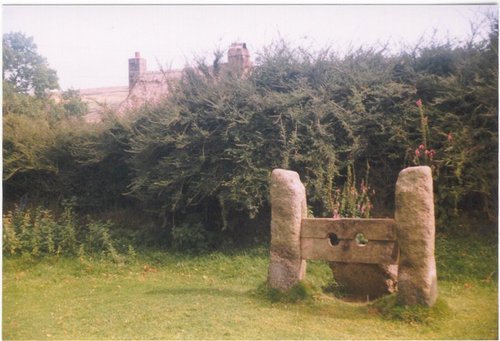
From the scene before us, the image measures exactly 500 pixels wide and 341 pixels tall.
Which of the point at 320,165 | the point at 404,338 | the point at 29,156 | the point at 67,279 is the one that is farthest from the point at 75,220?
the point at 404,338

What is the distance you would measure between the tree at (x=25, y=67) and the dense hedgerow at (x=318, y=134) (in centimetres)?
239

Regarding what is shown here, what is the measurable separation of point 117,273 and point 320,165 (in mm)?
4900

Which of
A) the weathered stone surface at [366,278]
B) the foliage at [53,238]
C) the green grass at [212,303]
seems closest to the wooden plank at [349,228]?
the weathered stone surface at [366,278]

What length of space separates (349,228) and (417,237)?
113cm

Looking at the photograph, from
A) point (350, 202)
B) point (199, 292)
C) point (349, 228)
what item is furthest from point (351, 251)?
point (199, 292)

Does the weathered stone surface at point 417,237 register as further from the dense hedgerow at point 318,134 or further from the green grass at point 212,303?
the dense hedgerow at point 318,134

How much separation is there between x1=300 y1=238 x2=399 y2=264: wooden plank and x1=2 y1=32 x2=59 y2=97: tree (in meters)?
6.75

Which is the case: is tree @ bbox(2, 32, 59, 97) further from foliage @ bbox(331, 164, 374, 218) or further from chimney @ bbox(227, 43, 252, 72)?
foliage @ bbox(331, 164, 374, 218)

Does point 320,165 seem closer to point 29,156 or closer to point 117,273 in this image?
point 117,273

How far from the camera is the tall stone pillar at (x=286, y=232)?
7.56 m

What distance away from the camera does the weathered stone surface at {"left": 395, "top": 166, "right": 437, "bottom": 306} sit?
6.55 m

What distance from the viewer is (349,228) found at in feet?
24.4

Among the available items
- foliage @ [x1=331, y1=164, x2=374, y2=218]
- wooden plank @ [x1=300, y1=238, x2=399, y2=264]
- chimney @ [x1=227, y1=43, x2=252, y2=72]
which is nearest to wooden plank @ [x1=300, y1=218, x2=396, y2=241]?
wooden plank @ [x1=300, y1=238, x2=399, y2=264]

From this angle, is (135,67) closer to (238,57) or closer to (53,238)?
(238,57)
